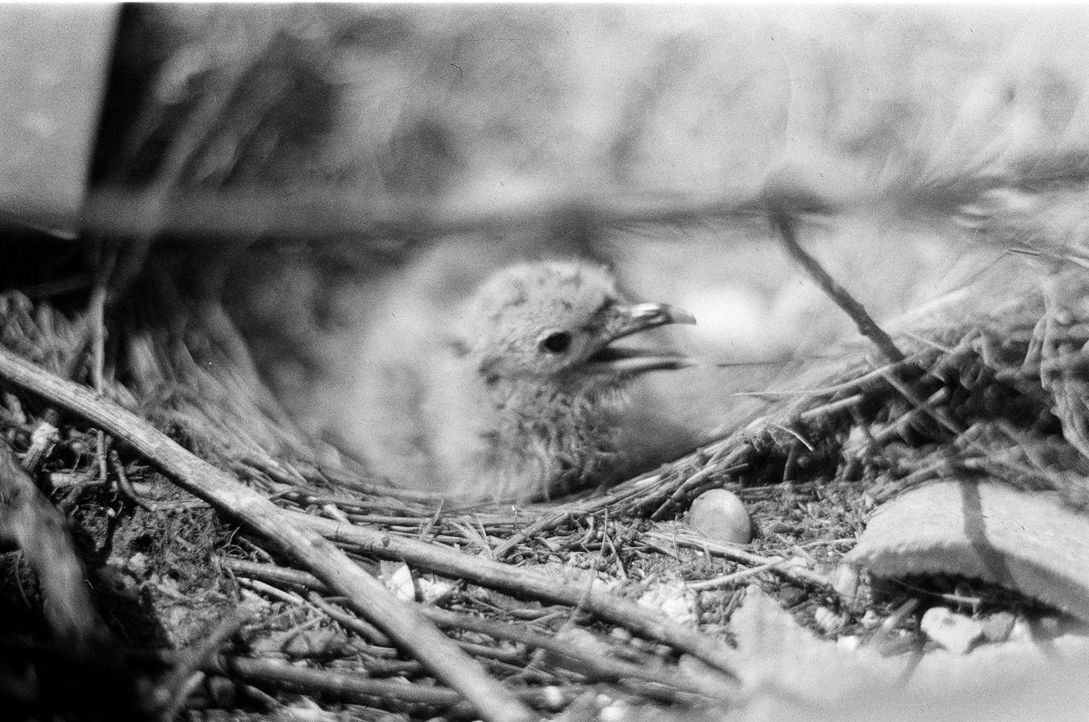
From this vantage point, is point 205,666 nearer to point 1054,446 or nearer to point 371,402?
point 371,402

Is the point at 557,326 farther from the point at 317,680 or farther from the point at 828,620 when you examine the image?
the point at 317,680

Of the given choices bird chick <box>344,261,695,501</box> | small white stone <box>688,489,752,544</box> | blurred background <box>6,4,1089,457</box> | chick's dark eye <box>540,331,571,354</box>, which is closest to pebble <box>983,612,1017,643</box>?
small white stone <box>688,489,752,544</box>

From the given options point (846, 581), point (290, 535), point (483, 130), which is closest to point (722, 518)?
point (846, 581)

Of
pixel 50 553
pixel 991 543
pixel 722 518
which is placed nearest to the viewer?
pixel 50 553

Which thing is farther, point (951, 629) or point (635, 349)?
point (635, 349)

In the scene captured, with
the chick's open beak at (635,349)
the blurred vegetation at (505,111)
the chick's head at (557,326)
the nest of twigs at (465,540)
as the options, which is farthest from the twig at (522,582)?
the blurred vegetation at (505,111)

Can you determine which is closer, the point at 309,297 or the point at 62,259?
the point at 62,259

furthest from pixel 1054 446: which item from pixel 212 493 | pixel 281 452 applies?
pixel 281 452

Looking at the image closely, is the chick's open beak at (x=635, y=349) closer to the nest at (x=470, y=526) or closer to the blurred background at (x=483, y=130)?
the blurred background at (x=483, y=130)
